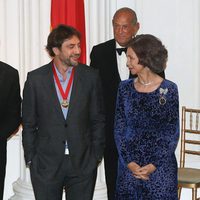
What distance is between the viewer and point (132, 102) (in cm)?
364

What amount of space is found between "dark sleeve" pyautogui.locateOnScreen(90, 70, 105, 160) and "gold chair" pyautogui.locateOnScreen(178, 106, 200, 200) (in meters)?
1.31

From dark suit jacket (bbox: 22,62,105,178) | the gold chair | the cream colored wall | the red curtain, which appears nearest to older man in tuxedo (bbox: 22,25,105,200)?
dark suit jacket (bbox: 22,62,105,178)

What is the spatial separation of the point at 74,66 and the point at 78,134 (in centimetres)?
48

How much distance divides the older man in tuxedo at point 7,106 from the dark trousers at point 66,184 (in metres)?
0.30

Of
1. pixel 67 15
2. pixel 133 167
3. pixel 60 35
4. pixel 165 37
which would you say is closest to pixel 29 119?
pixel 60 35

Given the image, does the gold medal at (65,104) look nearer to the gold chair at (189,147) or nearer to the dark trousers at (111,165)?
the dark trousers at (111,165)

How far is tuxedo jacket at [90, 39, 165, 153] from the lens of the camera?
14.3ft

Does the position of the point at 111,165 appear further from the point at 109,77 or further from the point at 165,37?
the point at 165,37

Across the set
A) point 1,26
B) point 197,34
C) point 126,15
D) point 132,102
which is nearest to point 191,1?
point 197,34

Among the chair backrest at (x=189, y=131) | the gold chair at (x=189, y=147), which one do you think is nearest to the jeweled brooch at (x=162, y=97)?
the gold chair at (x=189, y=147)

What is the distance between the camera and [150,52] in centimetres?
354

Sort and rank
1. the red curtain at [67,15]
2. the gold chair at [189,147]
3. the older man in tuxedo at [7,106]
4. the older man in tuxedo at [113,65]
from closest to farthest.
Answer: the older man in tuxedo at [7,106] < the older man in tuxedo at [113,65] < the gold chair at [189,147] < the red curtain at [67,15]

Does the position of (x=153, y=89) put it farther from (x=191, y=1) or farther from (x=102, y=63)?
(x=191, y=1)

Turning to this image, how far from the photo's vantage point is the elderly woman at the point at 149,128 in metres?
3.57
